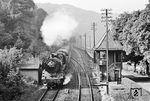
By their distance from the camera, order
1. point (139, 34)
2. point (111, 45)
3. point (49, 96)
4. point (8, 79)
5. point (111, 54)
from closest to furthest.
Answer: point (8, 79)
point (49, 96)
point (139, 34)
point (111, 54)
point (111, 45)

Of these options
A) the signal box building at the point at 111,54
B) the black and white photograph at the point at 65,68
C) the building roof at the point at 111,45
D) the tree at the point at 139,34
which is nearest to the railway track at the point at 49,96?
the black and white photograph at the point at 65,68

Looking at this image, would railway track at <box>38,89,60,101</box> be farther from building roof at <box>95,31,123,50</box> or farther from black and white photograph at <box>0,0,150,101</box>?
building roof at <box>95,31,123,50</box>

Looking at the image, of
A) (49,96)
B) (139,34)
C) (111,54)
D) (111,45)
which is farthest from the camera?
(111,45)

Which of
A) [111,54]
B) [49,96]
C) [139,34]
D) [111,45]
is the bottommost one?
[49,96]

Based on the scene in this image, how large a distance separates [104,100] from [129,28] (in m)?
13.0

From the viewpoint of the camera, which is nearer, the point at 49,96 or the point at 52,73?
the point at 49,96

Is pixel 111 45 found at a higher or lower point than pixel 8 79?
higher

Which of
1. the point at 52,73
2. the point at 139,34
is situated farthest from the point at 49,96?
the point at 139,34

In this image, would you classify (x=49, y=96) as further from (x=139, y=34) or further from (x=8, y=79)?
(x=139, y=34)

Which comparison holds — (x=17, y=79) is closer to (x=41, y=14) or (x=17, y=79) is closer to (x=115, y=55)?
(x=115, y=55)

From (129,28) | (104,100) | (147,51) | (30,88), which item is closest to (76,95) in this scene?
(104,100)

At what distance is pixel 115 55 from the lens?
38.3 metres

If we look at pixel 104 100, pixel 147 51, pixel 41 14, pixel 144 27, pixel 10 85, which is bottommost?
pixel 104 100

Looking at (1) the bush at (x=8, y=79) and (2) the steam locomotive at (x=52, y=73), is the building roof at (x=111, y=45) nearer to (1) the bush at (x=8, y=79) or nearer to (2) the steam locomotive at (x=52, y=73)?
(2) the steam locomotive at (x=52, y=73)
